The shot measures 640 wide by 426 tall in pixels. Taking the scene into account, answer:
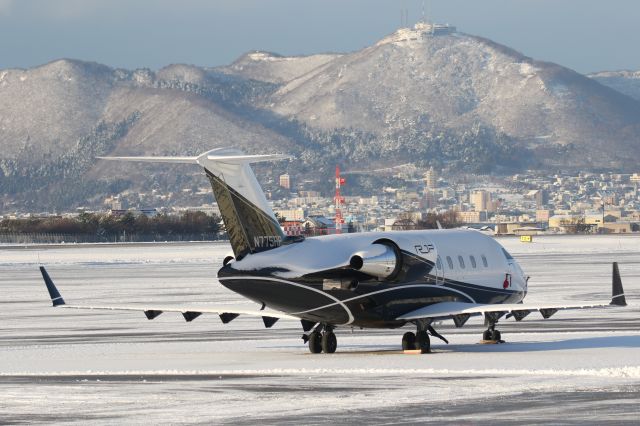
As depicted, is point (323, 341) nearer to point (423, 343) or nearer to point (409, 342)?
point (409, 342)

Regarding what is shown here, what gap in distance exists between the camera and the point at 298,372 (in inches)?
1202

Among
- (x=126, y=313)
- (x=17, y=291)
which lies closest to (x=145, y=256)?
(x=17, y=291)

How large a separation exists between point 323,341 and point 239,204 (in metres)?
3.97

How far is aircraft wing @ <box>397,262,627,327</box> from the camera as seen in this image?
33250 mm

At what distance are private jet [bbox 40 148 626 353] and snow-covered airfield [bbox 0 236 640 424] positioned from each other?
0.93m

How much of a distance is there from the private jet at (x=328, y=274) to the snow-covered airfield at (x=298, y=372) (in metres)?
0.93

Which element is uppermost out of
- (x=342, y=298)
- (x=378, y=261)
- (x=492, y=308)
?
(x=378, y=261)

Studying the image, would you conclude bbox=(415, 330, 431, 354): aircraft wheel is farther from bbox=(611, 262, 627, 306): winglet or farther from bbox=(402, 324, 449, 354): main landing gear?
bbox=(611, 262, 627, 306): winglet

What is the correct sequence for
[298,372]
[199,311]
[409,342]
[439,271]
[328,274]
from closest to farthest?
[298,372] < [328,274] < [409,342] < [439,271] < [199,311]

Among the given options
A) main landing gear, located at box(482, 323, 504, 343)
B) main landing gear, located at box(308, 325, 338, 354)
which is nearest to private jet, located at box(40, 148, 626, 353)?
main landing gear, located at box(308, 325, 338, 354)

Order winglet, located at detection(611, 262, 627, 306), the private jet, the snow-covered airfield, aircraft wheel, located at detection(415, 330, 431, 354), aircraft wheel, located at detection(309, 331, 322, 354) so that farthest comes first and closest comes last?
aircraft wheel, located at detection(309, 331, 322, 354), aircraft wheel, located at detection(415, 330, 431, 354), winglet, located at detection(611, 262, 627, 306), the private jet, the snow-covered airfield

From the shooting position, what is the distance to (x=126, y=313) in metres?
54.0

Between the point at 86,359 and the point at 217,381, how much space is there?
6.55 m

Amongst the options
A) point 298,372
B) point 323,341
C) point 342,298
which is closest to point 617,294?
point 342,298
